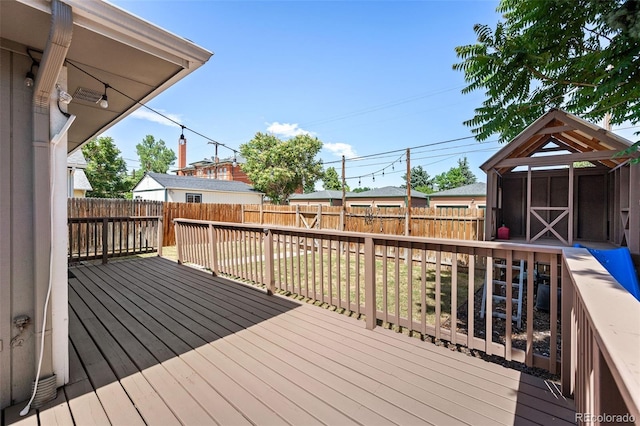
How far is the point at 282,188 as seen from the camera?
23.3 m

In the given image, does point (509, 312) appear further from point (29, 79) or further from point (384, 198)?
point (384, 198)

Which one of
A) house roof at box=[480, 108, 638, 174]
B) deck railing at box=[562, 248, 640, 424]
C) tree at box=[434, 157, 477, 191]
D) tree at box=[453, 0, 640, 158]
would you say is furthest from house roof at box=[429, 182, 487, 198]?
tree at box=[434, 157, 477, 191]

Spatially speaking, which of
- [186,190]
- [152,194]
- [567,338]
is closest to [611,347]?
[567,338]

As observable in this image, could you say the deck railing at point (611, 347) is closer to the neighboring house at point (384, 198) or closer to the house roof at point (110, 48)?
the house roof at point (110, 48)

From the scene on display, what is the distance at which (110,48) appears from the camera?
2.08 metres

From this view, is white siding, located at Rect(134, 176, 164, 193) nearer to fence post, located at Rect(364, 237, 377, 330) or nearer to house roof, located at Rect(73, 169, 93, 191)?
house roof, located at Rect(73, 169, 93, 191)

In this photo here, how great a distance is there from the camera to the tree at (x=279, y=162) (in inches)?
886

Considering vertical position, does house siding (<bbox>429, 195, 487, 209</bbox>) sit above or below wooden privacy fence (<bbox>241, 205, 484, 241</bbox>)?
above

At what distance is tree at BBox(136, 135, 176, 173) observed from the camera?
40688mm

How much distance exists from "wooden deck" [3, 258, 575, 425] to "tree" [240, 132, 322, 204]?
19587mm

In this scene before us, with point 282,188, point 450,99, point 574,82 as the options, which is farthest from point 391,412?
point 282,188

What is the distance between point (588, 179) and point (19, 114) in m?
8.20

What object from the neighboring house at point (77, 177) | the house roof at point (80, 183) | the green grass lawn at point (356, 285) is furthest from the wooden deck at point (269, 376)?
the house roof at point (80, 183)

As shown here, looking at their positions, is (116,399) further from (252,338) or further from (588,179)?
(588,179)
